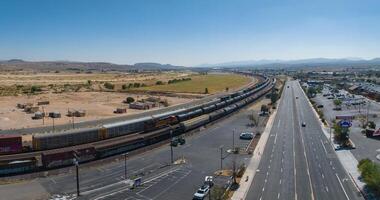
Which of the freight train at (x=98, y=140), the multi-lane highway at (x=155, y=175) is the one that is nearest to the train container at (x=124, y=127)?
the freight train at (x=98, y=140)

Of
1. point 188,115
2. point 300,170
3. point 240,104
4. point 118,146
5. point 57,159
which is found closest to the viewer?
point 57,159

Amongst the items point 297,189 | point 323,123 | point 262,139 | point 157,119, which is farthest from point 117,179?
point 323,123

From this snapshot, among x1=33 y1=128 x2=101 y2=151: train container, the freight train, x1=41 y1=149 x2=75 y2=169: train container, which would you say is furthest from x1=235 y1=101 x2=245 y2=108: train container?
x1=41 y1=149 x2=75 y2=169: train container

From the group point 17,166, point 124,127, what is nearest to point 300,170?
point 124,127

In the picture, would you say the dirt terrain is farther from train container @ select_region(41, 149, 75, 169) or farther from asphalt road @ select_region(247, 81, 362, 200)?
asphalt road @ select_region(247, 81, 362, 200)

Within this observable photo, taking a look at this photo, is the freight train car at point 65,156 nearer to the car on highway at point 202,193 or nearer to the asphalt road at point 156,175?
the asphalt road at point 156,175

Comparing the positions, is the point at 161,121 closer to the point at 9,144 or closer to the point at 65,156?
the point at 65,156

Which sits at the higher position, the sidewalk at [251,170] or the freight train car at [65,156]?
the freight train car at [65,156]
